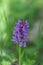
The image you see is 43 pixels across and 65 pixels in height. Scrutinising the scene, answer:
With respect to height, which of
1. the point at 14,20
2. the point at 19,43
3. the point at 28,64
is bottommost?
the point at 28,64

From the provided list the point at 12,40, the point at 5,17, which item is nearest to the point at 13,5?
the point at 5,17

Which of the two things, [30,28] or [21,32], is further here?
[30,28]

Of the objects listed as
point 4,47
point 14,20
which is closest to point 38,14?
point 14,20

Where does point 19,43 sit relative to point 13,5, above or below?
below

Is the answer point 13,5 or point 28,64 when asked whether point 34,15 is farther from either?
point 28,64

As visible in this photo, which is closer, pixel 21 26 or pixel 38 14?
pixel 21 26

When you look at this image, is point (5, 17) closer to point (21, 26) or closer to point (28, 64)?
point (21, 26)
